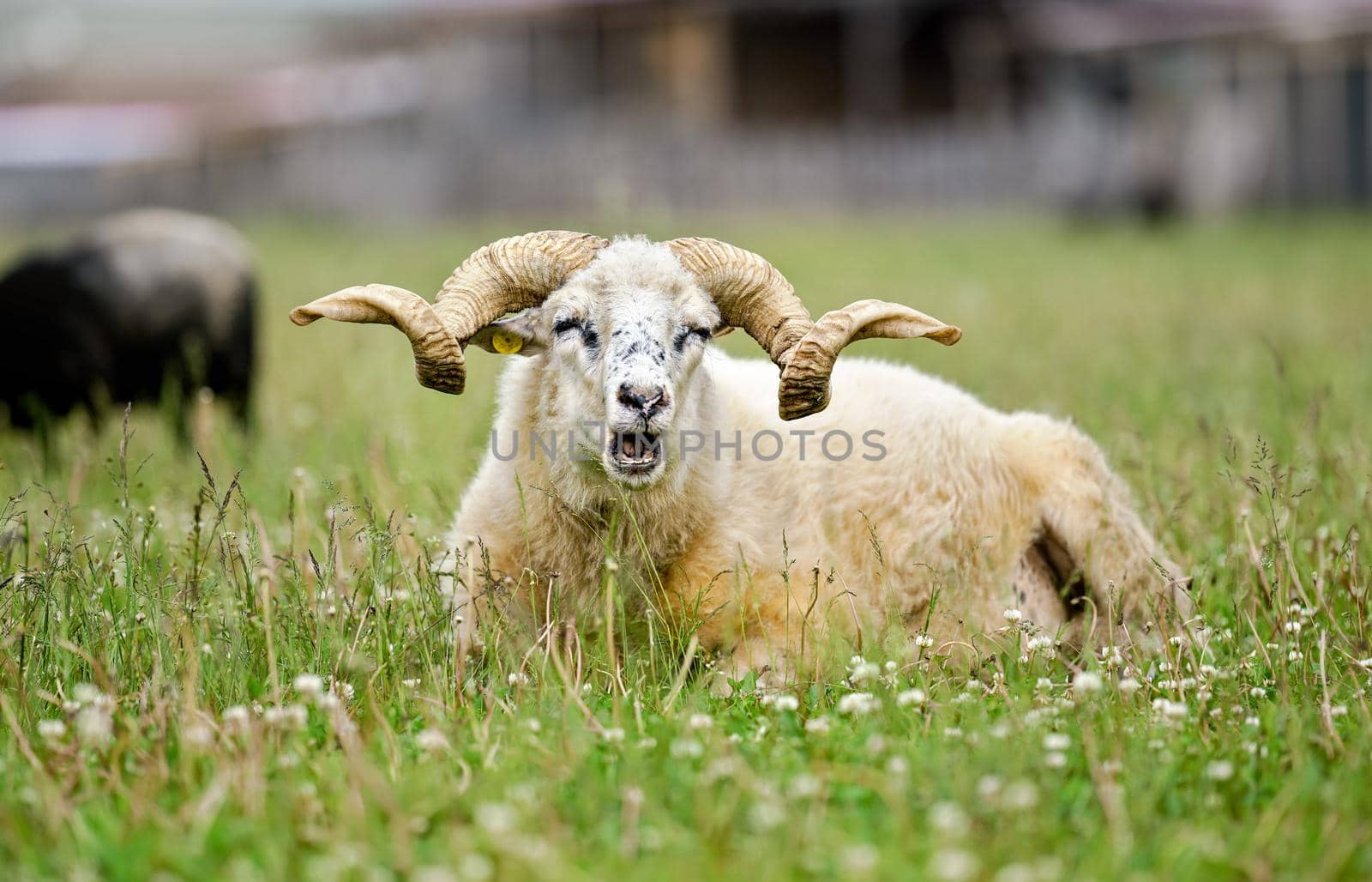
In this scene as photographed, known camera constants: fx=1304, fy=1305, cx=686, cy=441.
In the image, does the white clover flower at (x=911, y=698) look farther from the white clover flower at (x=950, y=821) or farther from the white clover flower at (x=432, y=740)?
the white clover flower at (x=432, y=740)

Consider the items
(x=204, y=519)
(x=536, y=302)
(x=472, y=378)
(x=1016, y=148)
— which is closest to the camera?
(x=536, y=302)

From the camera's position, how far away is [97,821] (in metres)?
2.54

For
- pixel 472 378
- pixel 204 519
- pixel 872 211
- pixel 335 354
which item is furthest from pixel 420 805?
pixel 872 211

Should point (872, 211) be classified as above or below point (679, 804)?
above

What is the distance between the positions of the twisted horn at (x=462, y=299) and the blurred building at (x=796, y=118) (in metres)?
15.3

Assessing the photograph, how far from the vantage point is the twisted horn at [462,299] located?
3.77 metres

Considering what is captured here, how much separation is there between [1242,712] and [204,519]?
3.57 meters

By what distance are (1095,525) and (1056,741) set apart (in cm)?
189

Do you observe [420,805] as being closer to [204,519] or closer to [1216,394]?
[204,519]

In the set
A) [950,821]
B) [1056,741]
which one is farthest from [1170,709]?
[950,821]

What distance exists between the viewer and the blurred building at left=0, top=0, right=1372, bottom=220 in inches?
800

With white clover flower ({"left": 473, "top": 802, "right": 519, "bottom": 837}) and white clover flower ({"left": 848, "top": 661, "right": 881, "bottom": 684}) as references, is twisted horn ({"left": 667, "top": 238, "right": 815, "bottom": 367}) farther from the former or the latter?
white clover flower ({"left": 473, "top": 802, "right": 519, "bottom": 837})

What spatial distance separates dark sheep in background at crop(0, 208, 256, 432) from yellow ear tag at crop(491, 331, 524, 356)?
3540 mm

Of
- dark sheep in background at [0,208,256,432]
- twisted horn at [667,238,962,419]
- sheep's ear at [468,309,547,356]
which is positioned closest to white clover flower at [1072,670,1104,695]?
twisted horn at [667,238,962,419]
